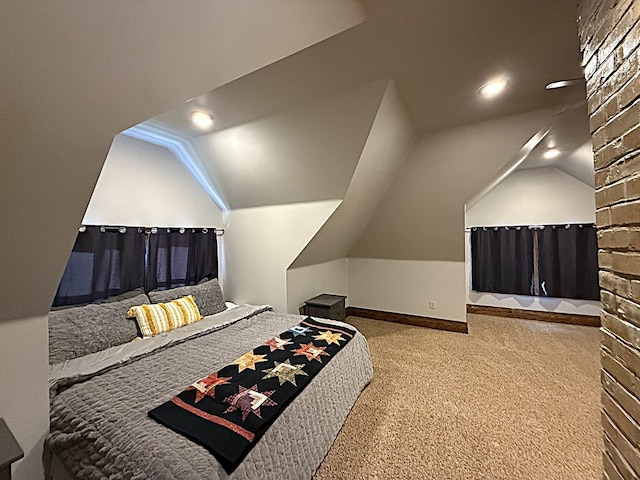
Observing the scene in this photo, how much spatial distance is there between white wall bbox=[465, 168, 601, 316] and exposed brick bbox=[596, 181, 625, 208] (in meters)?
3.72

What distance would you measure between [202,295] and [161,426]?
1781mm

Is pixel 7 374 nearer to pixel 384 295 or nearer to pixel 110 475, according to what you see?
pixel 110 475

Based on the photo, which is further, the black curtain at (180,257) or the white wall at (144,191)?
the black curtain at (180,257)

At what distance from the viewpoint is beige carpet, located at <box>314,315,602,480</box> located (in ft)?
5.24

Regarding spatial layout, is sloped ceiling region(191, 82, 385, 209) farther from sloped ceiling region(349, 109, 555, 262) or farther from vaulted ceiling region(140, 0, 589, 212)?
sloped ceiling region(349, 109, 555, 262)

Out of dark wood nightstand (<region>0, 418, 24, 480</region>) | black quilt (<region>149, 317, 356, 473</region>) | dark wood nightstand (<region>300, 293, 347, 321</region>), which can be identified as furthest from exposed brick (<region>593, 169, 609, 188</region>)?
dark wood nightstand (<region>300, 293, 347, 321</region>)

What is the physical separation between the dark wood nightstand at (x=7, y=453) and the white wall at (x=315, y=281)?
2435 millimetres

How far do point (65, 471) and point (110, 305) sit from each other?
124 centimetres

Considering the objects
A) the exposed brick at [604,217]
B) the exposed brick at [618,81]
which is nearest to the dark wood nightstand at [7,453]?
the exposed brick at [604,217]

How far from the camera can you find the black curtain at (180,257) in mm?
2777

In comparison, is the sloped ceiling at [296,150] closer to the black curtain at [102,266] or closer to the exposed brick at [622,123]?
the black curtain at [102,266]

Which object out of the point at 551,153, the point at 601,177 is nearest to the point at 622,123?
the point at 601,177

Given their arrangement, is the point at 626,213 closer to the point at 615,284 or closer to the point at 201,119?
the point at 615,284

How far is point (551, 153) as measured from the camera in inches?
135
